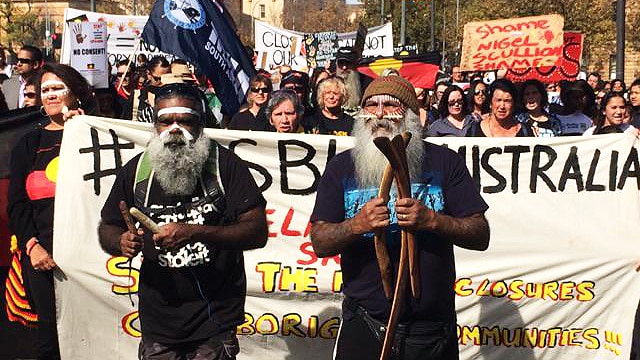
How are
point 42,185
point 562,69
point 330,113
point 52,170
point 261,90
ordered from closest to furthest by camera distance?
1. point 42,185
2. point 52,170
3. point 330,113
4. point 261,90
5. point 562,69

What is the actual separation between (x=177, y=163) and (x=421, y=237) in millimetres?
1033

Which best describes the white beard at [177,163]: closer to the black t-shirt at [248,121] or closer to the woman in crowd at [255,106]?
the black t-shirt at [248,121]

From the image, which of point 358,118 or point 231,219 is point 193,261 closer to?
point 231,219

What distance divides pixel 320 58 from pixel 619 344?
37.3ft

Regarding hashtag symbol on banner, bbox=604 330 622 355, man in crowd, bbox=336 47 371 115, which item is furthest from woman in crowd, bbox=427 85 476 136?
hashtag symbol on banner, bbox=604 330 622 355

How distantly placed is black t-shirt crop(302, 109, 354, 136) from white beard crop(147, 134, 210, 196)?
3.49 metres

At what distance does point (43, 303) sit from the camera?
18.5 feet

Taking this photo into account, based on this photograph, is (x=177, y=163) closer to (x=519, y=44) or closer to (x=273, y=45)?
(x=519, y=44)

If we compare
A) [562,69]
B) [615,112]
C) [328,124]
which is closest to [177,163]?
[328,124]

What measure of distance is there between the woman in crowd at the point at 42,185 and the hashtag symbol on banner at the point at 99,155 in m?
0.47

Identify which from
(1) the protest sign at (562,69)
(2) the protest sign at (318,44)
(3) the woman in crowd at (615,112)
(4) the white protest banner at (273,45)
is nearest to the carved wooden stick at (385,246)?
(3) the woman in crowd at (615,112)

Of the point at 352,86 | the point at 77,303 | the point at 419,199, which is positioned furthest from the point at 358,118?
the point at 352,86

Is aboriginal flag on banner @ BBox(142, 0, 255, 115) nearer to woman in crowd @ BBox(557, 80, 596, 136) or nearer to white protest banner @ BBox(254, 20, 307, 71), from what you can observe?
woman in crowd @ BBox(557, 80, 596, 136)

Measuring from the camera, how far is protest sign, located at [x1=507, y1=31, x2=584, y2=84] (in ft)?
37.7
